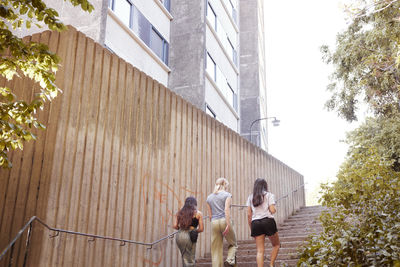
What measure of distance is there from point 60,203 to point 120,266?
1.73 meters

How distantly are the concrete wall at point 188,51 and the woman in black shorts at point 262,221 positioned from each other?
10.8 metres

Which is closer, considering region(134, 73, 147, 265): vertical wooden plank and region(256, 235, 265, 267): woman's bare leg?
region(256, 235, 265, 267): woman's bare leg

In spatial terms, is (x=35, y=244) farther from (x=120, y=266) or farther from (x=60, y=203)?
(x=120, y=266)

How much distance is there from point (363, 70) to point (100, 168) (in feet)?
34.6

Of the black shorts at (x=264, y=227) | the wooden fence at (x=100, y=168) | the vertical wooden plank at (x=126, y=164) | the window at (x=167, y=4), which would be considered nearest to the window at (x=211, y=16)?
the window at (x=167, y=4)

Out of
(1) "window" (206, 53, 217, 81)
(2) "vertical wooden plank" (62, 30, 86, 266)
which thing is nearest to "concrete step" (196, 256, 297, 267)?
(2) "vertical wooden plank" (62, 30, 86, 266)

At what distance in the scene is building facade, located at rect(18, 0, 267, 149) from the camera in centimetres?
1330

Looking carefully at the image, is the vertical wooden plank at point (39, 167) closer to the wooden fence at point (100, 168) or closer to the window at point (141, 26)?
the wooden fence at point (100, 168)

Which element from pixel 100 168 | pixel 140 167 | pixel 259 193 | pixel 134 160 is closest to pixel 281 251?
pixel 259 193

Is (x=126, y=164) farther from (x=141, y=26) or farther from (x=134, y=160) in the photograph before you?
(x=141, y=26)

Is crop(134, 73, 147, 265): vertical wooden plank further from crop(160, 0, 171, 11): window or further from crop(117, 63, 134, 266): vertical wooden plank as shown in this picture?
crop(160, 0, 171, 11): window

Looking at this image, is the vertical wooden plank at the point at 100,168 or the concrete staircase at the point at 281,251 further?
the concrete staircase at the point at 281,251

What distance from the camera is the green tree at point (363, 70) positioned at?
12.8m

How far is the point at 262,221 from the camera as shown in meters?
7.54
